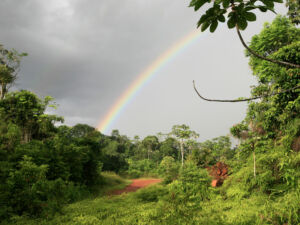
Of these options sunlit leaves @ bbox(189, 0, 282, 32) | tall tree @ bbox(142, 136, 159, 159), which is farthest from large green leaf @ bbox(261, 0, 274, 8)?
tall tree @ bbox(142, 136, 159, 159)

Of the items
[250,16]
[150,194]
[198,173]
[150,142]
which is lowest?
[150,194]

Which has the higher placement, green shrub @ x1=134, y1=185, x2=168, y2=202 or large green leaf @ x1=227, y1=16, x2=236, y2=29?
large green leaf @ x1=227, y1=16, x2=236, y2=29

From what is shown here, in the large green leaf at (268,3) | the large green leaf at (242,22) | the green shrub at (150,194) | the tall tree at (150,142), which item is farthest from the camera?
the tall tree at (150,142)

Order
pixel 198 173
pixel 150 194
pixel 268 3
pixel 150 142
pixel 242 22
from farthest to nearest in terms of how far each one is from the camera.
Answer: pixel 150 142, pixel 198 173, pixel 150 194, pixel 242 22, pixel 268 3

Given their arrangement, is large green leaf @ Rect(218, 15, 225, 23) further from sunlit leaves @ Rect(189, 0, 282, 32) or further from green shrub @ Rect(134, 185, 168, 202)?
green shrub @ Rect(134, 185, 168, 202)

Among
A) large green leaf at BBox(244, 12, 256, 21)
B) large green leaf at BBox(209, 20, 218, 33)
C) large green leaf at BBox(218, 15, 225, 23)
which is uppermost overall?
large green leaf at BBox(218, 15, 225, 23)

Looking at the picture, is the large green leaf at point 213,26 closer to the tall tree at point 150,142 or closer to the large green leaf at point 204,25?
the large green leaf at point 204,25

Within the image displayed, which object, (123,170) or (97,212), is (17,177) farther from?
(123,170)

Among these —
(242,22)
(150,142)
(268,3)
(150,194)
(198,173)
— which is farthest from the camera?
(150,142)

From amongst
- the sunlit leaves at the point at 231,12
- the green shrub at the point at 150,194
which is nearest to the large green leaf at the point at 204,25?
the sunlit leaves at the point at 231,12

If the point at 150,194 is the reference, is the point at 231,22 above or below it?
above

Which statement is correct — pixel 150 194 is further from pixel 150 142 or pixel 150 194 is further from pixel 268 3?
pixel 150 142

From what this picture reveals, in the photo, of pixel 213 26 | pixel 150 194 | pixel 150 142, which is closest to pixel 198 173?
pixel 150 194

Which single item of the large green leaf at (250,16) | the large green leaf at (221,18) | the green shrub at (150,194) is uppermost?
the large green leaf at (221,18)
